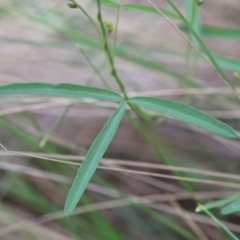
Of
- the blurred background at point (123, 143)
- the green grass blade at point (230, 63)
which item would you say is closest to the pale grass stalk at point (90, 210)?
the blurred background at point (123, 143)

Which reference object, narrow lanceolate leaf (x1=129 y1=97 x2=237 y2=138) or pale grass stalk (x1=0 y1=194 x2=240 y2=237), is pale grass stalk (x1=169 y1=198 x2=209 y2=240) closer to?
pale grass stalk (x1=0 y1=194 x2=240 y2=237)

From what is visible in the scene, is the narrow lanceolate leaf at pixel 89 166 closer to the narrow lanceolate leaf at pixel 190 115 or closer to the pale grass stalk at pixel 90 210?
the narrow lanceolate leaf at pixel 190 115

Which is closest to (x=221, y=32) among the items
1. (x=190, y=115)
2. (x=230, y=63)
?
(x=230, y=63)

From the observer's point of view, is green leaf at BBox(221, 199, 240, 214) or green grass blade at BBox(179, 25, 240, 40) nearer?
green leaf at BBox(221, 199, 240, 214)

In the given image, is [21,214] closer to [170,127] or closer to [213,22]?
[170,127]

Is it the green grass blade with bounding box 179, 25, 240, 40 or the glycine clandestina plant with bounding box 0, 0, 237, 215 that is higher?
the green grass blade with bounding box 179, 25, 240, 40

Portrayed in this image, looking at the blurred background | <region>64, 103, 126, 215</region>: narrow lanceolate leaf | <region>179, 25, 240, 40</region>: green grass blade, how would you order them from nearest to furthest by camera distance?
<region>64, 103, 126, 215</region>: narrow lanceolate leaf < <region>179, 25, 240, 40</region>: green grass blade < the blurred background

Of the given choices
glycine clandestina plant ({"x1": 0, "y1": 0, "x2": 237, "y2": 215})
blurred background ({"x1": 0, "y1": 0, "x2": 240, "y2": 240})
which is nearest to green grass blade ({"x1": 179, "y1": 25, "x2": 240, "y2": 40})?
blurred background ({"x1": 0, "y1": 0, "x2": 240, "y2": 240})
